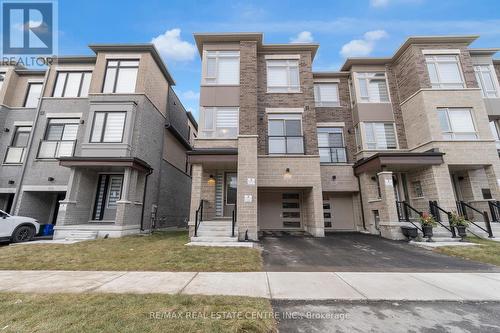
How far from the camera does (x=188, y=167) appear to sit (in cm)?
1998

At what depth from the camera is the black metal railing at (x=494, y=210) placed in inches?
411

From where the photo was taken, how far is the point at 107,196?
11914 millimetres

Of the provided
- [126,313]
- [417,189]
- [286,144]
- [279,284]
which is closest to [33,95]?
[286,144]

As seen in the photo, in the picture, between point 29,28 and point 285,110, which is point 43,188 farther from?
point 285,110

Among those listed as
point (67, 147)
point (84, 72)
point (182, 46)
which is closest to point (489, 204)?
point (67, 147)

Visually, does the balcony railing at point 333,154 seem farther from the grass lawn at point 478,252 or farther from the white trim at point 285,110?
the grass lawn at point 478,252

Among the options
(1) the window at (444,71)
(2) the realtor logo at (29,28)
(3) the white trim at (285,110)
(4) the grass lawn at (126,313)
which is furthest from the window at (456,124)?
(2) the realtor logo at (29,28)

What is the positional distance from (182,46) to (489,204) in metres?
42.9

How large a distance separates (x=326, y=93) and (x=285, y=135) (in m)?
5.74

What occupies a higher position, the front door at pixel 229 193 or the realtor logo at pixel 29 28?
the realtor logo at pixel 29 28

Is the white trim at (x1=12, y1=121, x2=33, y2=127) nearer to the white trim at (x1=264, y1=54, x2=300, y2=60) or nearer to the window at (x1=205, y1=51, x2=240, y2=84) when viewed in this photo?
the window at (x1=205, y1=51, x2=240, y2=84)

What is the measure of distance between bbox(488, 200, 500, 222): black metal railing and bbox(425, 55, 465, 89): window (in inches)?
272

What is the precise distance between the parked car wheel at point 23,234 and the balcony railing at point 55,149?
439 cm

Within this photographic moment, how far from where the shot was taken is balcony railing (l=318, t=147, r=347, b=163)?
13680mm
